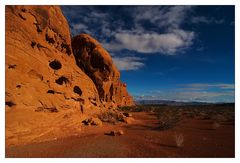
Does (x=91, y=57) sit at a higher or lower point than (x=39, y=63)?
higher

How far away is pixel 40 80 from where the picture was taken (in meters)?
11.1

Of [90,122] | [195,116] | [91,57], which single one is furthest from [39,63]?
[195,116]

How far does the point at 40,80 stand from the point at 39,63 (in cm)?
128

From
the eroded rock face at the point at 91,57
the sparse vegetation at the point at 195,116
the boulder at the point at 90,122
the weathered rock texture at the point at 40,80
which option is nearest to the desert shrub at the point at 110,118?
the weathered rock texture at the point at 40,80

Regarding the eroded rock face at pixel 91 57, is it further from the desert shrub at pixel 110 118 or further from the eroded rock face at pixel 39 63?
the desert shrub at pixel 110 118

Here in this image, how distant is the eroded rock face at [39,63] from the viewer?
30.8 ft

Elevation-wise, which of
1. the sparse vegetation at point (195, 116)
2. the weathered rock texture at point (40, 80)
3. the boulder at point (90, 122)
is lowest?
the sparse vegetation at point (195, 116)

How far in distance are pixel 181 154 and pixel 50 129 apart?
673cm

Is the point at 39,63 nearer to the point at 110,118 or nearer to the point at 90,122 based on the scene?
the point at 90,122

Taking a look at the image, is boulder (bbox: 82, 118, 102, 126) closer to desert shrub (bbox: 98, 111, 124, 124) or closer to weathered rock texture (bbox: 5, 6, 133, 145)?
weathered rock texture (bbox: 5, 6, 133, 145)

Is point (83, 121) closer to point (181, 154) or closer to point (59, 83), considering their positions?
point (59, 83)

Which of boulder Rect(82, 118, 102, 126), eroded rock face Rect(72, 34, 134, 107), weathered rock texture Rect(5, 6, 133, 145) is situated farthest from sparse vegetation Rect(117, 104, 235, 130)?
eroded rock face Rect(72, 34, 134, 107)

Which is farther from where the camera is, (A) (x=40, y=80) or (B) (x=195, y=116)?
(B) (x=195, y=116)

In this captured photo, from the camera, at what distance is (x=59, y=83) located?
13.2 m
